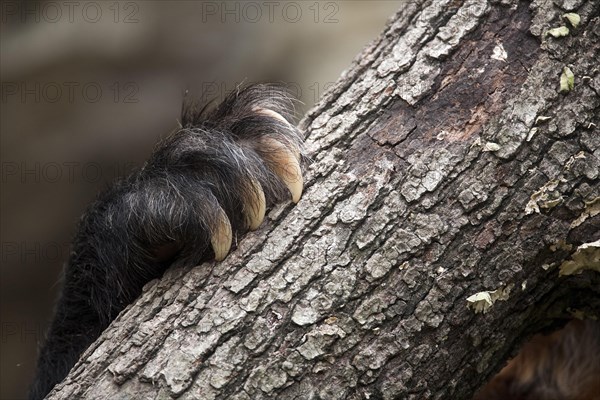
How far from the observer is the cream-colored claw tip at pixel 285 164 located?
1633 mm

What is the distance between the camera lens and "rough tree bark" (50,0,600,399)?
1485 millimetres

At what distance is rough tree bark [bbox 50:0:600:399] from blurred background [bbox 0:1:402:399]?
3683 millimetres

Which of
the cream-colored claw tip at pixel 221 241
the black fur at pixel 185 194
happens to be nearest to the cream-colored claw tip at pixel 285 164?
the black fur at pixel 185 194

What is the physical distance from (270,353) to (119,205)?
679 millimetres

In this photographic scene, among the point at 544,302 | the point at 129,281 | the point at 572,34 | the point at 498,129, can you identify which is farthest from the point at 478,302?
the point at 129,281

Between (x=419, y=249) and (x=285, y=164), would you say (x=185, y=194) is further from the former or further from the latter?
(x=419, y=249)

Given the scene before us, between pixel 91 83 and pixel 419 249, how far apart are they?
439 cm

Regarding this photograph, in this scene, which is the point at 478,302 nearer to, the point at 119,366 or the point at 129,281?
the point at 119,366

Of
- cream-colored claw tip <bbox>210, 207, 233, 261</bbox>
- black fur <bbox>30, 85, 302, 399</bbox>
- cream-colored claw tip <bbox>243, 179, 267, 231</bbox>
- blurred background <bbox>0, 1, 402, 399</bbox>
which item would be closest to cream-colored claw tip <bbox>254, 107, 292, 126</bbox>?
black fur <bbox>30, 85, 302, 399</bbox>

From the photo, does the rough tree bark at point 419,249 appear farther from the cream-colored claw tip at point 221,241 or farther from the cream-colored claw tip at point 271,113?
the cream-colored claw tip at point 271,113

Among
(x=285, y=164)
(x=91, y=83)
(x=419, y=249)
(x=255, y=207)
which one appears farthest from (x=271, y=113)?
(x=91, y=83)

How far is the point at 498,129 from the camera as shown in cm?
153

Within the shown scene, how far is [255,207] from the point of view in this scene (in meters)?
1.65

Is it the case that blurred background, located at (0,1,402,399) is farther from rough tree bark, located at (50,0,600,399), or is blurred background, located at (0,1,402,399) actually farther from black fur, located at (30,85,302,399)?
rough tree bark, located at (50,0,600,399)
